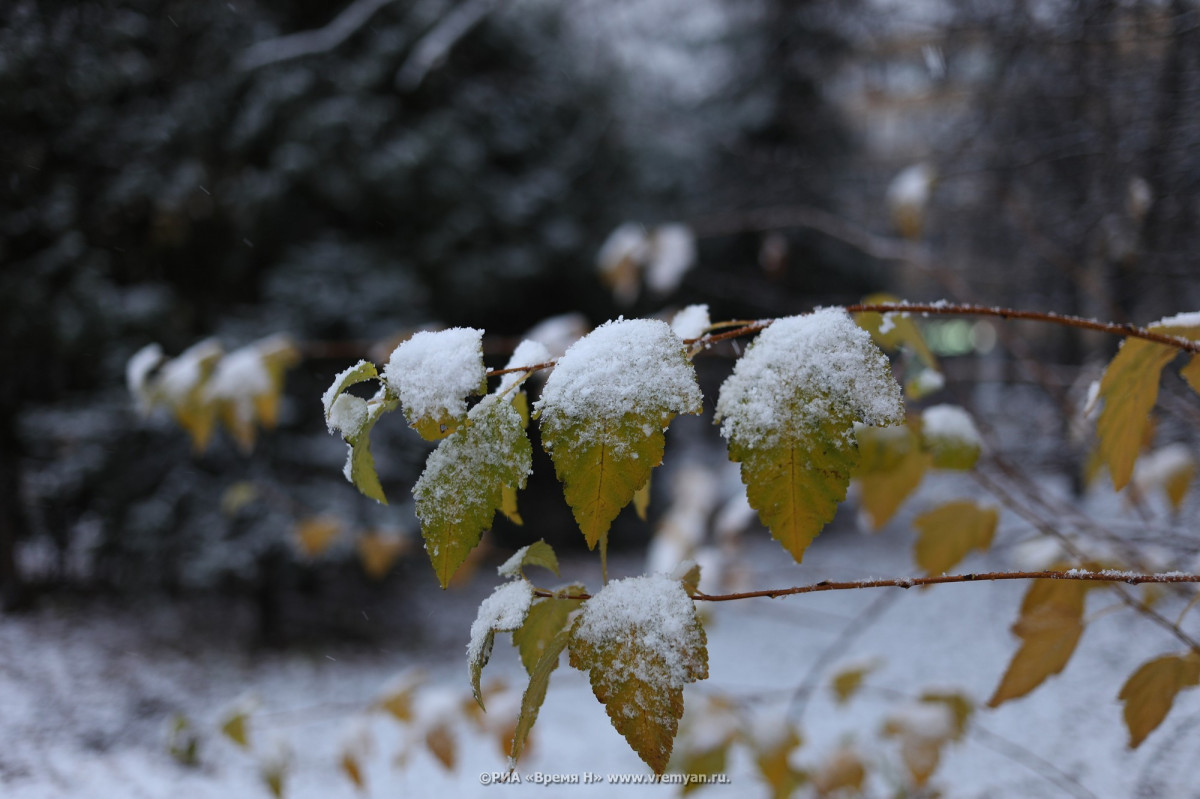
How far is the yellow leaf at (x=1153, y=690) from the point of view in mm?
696

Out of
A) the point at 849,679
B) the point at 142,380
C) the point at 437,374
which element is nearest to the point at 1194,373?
the point at 437,374

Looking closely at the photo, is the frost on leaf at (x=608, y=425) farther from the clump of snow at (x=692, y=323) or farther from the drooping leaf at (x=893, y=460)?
the drooping leaf at (x=893, y=460)

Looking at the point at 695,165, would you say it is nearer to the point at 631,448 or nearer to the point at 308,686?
the point at 308,686

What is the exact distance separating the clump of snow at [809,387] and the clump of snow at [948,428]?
569mm

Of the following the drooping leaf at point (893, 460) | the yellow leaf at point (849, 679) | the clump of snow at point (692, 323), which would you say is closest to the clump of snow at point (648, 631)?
the clump of snow at point (692, 323)

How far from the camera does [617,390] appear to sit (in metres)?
0.45

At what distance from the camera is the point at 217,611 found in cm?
431

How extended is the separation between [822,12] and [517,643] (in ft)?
24.0

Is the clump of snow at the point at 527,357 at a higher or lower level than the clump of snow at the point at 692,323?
higher

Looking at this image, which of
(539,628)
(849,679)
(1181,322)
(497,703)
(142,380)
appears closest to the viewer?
(539,628)

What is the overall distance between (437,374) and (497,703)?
5.03ft

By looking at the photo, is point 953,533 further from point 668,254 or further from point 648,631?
point 668,254

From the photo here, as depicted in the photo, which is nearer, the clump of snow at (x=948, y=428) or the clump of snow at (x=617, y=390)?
the clump of snow at (x=617, y=390)

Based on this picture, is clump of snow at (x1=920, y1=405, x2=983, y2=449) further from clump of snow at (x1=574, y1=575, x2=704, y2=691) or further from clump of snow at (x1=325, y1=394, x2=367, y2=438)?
clump of snow at (x1=325, y1=394, x2=367, y2=438)
